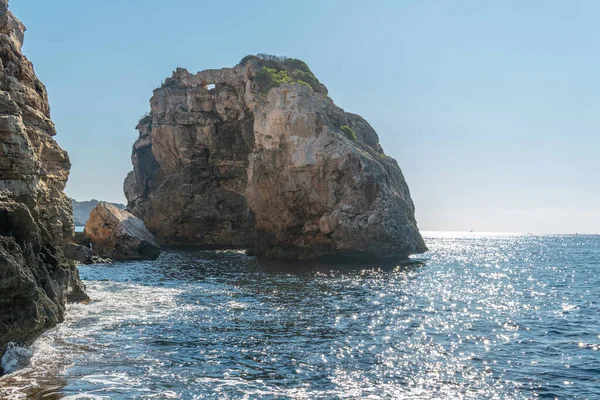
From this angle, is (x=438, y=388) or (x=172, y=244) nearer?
(x=438, y=388)

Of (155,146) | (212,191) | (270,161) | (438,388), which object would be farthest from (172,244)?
(438,388)

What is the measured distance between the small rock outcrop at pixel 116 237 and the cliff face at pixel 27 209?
27.9 meters

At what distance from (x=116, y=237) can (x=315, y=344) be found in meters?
38.5

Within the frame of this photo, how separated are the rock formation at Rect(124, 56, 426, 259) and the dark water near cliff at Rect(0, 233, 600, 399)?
17.6m

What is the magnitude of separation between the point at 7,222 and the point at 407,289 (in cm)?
2326

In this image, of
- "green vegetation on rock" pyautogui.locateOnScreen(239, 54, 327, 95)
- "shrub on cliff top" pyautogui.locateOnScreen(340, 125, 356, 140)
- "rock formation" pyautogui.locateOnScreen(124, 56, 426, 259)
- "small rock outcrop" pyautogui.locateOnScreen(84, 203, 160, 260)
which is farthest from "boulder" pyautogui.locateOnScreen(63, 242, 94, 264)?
"shrub on cliff top" pyautogui.locateOnScreen(340, 125, 356, 140)

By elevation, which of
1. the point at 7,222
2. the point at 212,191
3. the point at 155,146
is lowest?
the point at 7,222

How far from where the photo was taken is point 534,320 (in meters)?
21.4

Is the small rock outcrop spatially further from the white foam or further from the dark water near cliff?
the white foam

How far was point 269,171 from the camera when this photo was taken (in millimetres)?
53375

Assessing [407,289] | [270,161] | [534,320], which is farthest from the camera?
[270,161]

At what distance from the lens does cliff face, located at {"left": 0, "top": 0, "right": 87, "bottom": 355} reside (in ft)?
39.8

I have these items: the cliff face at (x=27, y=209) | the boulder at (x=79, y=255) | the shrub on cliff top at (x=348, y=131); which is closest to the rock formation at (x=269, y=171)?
the shrub on cliff top at (x=348, y=131)

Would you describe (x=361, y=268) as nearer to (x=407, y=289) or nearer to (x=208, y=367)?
(x=407, y=289)
